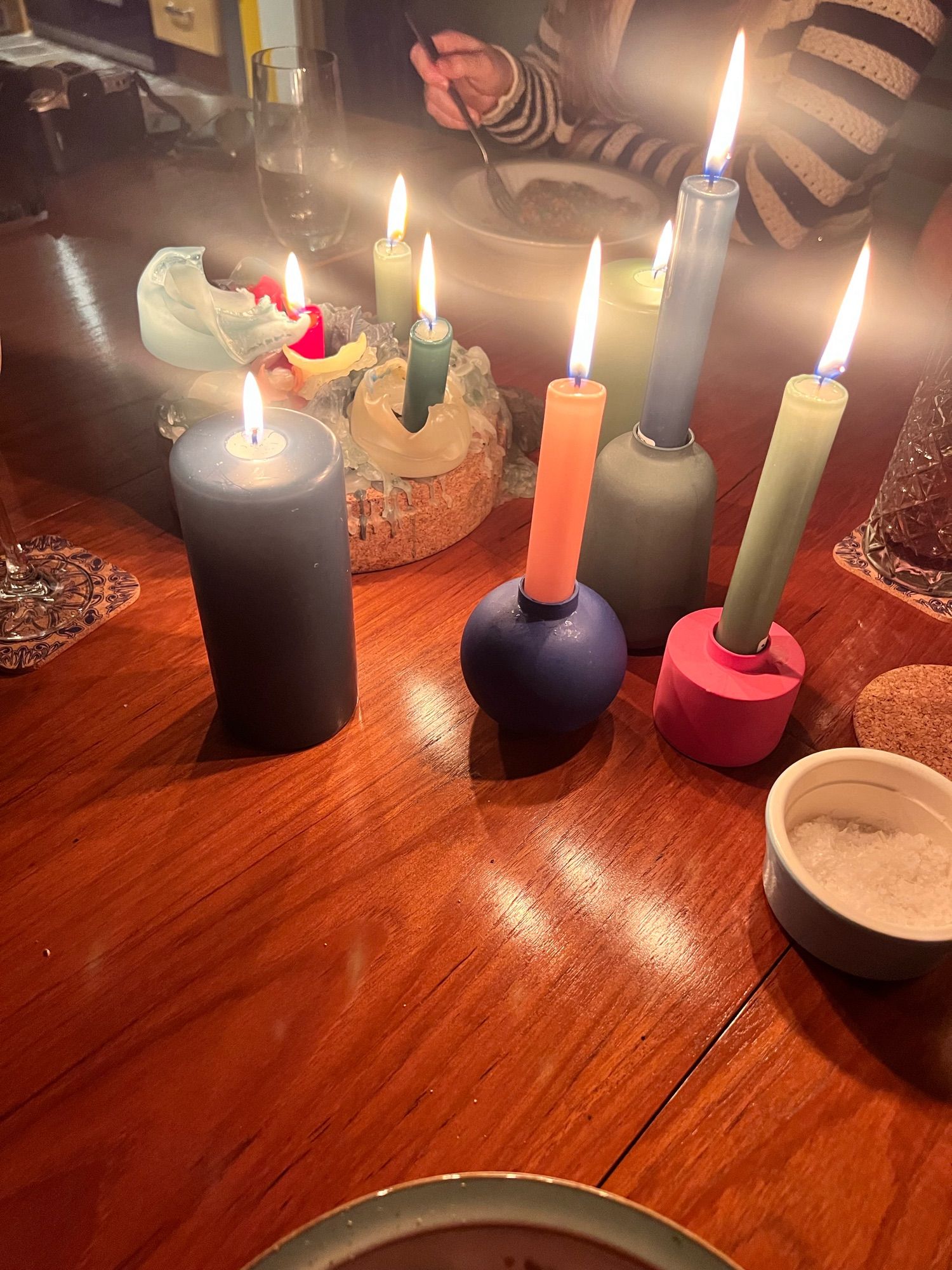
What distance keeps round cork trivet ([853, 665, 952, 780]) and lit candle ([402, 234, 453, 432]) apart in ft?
1.11

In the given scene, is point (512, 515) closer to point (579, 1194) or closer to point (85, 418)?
point (85, 418)

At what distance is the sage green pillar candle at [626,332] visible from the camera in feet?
2.04

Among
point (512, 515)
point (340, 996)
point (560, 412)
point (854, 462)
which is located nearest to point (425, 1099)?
point (340, 996)

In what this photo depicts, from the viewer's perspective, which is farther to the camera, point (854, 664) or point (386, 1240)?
point (854, 664)

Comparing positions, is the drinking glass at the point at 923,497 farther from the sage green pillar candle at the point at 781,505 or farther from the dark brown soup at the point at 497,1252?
the dark brown soup at the point at 497,1252

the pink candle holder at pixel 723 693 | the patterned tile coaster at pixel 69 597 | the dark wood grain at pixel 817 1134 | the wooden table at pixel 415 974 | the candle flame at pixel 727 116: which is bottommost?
the patterned tile coaster at pixel 69 597

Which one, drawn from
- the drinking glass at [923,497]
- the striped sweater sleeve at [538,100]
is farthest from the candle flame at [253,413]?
the striped sweater sleeve at [538,100]

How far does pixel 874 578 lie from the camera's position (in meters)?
0.68

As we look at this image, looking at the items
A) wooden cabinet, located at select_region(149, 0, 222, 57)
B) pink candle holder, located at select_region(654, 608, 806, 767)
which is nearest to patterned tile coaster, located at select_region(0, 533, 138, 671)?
pink candle holder, located at select_region(654, 608, 806, 767)

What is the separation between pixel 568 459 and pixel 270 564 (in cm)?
16

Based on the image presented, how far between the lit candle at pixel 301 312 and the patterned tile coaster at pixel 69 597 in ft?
0.68

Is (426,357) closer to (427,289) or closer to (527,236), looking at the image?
(427,289)

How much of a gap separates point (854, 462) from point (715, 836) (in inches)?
17.6

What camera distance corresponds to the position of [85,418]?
0.80 m
